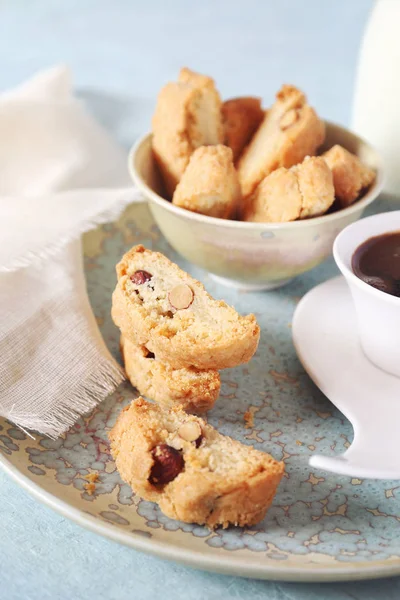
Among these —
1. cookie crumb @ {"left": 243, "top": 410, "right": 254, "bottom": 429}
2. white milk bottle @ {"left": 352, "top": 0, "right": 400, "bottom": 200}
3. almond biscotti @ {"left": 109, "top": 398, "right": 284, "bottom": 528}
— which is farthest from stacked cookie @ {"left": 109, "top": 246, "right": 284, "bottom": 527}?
white milk bottle @ {"left": 352, "top": 0, "right": 400, "bottom": 200}

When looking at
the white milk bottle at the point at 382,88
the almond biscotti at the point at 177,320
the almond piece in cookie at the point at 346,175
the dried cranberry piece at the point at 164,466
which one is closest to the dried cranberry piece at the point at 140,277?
the almond biscotti at the point at 177,320

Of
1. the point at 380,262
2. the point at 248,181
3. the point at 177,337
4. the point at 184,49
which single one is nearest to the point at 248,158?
the point at 248,181

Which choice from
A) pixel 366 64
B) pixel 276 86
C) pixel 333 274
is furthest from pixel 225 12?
pixel 333 274

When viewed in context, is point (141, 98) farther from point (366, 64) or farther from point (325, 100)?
point (366, 64)

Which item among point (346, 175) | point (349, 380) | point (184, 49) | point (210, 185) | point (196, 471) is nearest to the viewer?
point (196, 471)

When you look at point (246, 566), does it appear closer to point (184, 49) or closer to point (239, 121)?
point (239, 121)

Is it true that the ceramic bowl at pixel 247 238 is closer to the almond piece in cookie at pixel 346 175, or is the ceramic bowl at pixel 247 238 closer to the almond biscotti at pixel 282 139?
the almond piece in cookie at pixel 346 175
